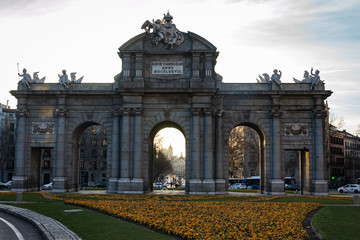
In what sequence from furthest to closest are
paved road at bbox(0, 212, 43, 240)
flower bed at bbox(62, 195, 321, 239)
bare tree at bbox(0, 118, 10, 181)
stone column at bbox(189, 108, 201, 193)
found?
bare tree at bbox(0, 118, 10, 181) < stone column at bbox(189, 108, 201, 193) < paved road at bbox(0, 212, 43, 240) < flower bed at bbox(62, 195, 321, 239)

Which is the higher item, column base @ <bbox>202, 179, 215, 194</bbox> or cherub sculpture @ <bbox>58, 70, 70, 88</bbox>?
cherub sculpture @ <bbox>58, 70, 70, 88</bbox>

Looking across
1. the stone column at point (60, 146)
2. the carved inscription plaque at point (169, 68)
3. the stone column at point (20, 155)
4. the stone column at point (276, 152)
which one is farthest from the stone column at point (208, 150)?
the stone column at point (20, 155)

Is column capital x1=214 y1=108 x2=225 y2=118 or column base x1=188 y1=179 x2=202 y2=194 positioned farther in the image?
column capital x1=214 y1=108 x2=225 y2=118

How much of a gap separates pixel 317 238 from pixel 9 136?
8761cm

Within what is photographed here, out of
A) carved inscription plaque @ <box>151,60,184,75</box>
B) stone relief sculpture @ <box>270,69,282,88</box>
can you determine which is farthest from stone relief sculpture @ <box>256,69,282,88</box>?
carved inscription plaque @ <box>151,60,184,75</box>

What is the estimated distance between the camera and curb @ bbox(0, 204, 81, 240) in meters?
16.7

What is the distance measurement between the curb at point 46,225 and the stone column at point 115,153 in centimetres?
1665

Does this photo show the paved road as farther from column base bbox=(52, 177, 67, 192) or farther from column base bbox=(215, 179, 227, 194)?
column base bbox=(215, 179, 227, 194)

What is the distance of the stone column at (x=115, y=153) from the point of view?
4259 centimetres

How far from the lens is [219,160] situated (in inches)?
1681

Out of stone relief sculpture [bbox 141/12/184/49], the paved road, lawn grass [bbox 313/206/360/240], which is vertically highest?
stone relief sculpture [bbox 141/12/184/49]

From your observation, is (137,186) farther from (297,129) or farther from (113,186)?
(297,129)

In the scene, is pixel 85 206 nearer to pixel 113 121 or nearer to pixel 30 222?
pixel 30 222

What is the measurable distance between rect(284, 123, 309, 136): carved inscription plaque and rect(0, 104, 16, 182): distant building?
221ft
